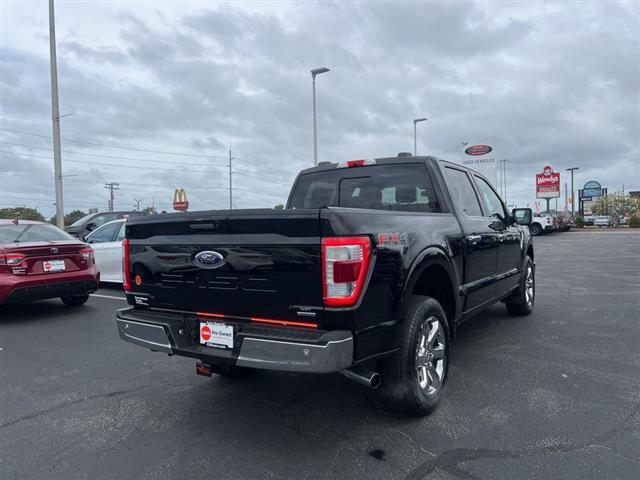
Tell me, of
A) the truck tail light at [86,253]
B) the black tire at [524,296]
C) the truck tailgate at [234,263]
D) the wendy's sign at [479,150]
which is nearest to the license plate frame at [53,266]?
the truck tail light at [86,253]

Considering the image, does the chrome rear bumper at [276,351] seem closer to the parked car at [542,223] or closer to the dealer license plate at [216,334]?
the dealer license plate at [216,334]

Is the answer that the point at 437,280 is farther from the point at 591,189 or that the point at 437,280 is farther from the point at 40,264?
the point at 591,189

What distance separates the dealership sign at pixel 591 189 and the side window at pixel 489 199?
2723 inches

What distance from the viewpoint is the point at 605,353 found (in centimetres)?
501

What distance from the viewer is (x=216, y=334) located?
3232 mm

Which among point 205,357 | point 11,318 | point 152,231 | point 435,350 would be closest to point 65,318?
point 11,318

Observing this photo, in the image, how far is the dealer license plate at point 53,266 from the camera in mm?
7215

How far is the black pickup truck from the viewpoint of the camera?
2.87 metres

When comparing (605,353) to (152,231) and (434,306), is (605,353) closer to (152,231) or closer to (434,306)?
(434,306)

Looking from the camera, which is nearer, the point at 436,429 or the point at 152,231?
the point at 436,429

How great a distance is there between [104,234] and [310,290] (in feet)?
27.3

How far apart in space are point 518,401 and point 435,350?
0.77 meters

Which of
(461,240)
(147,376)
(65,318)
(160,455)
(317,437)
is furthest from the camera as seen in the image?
(65,318)

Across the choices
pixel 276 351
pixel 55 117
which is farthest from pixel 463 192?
pixel 55 117
